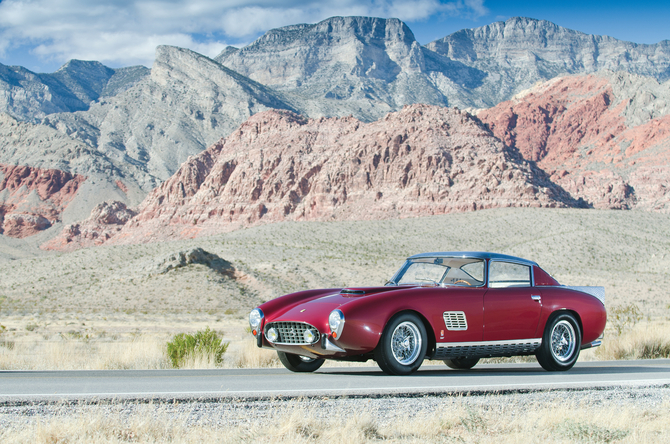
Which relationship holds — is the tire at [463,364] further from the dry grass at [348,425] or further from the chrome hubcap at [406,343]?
the dry grass at [348,425]

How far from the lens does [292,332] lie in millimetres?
8289

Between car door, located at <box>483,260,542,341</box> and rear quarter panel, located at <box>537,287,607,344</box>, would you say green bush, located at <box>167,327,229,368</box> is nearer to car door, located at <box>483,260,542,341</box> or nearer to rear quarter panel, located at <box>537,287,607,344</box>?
car door, located at <box>483,260,542,341</box>

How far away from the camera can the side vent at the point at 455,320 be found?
8281mm

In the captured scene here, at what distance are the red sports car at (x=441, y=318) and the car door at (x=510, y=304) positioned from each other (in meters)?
0.01

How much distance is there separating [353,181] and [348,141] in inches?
454

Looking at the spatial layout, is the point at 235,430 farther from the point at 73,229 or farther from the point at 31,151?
the point at 31,151

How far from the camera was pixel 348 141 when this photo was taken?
10675 centimetres

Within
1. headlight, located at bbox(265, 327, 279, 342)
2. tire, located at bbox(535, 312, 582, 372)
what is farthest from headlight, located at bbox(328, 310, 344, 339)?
tire, located at bbox(535, 312, 582, 372)

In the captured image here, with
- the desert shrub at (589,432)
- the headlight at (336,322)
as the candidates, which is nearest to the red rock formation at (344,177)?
the headlight at (336,322)

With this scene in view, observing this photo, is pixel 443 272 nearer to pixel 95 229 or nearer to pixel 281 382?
pixel 281 382

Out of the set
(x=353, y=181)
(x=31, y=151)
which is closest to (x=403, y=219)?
(x=353, y=181)

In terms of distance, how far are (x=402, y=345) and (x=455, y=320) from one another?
0.81 meters

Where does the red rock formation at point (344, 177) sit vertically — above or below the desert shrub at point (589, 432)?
above

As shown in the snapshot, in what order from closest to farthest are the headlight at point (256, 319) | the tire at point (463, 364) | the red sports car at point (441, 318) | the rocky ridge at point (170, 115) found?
1. the red sports car at point (441, 318)
2. the headlight at point (256, 319)
3. the tire at point (463, 364)
4. the rocky ridge at point (170, 115)
